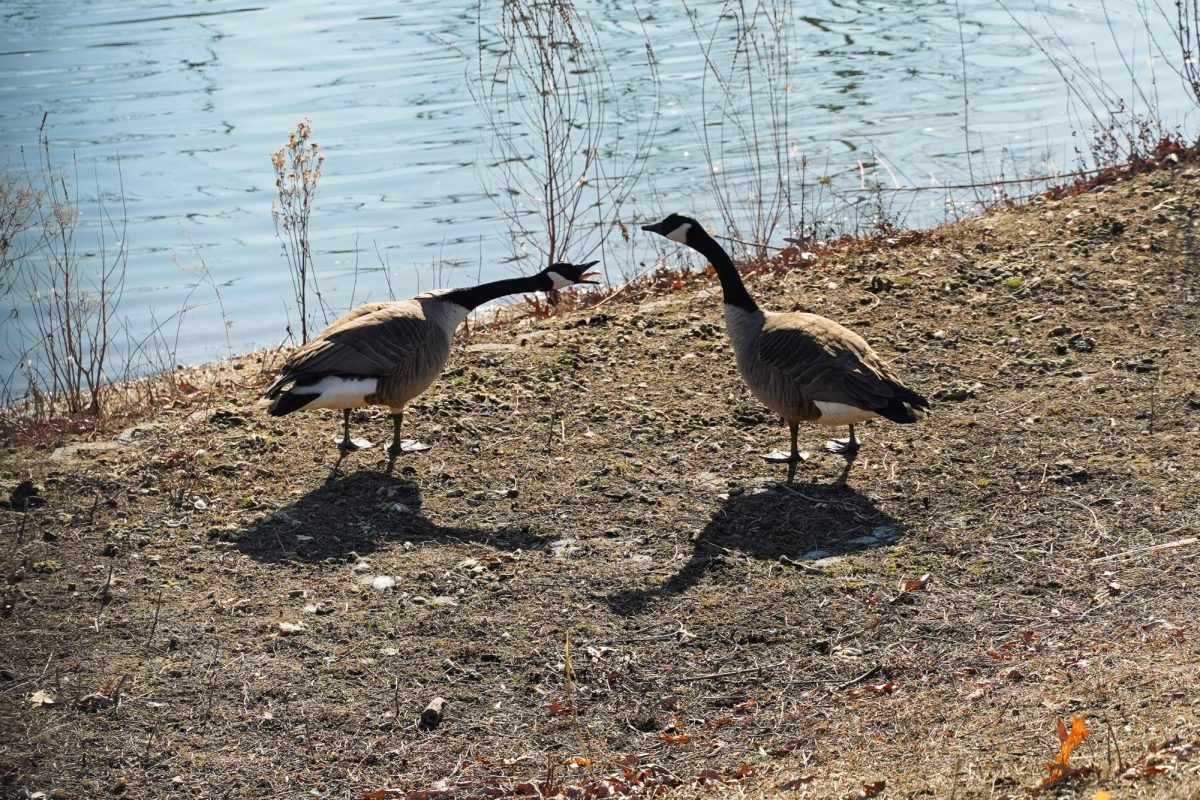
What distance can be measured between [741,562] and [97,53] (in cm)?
1307

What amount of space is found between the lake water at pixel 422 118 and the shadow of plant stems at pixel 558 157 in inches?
5.3

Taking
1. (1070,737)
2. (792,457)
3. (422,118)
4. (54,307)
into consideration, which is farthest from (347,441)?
(422,118)

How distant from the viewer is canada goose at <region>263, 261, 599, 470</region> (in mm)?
5727

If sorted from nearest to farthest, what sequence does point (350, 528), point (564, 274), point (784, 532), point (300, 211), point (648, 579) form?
point (648, 579), point (784, 532), point (350, 528), point (564, 274), point (300, 211)

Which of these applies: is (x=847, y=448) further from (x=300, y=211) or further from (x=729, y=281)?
(x=300, y=211)

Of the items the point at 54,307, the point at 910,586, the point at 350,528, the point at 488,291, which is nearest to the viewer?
the point at 910,586

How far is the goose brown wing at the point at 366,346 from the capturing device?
18.9 feet

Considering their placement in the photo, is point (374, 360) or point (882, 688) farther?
point (374, 360)

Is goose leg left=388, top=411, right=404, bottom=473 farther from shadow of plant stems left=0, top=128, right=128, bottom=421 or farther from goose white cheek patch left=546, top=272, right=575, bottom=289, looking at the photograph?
shadow of plant stems left=0, top=128, right=128, bottom=421

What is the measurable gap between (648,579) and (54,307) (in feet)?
19.3

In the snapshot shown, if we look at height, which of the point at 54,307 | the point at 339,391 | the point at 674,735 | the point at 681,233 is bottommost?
the point at 674,735

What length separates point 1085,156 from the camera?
33.8 ft

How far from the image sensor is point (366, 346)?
592 centimetres

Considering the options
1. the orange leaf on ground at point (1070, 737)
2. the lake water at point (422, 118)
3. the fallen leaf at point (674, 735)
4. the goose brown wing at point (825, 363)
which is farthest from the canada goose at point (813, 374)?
the lake water at point (422, 118)
